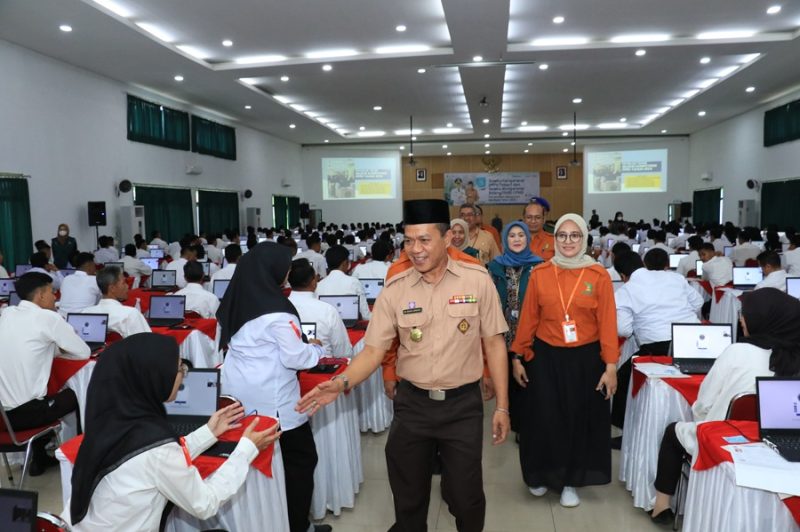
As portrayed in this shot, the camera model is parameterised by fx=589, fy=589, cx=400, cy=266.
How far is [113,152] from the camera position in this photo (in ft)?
39.1

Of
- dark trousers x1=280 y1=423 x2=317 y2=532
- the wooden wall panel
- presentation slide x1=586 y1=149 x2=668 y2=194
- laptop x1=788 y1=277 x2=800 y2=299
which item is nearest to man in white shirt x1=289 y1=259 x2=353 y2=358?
dark trousers x1=280 y1=423 x2=317 y2=532

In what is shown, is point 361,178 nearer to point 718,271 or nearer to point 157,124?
point 157,124

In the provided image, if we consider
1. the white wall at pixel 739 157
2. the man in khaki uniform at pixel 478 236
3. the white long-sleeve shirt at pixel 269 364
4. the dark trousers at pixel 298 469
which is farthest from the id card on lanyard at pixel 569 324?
the white wall at pixel 739 157

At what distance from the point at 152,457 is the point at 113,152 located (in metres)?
11.6

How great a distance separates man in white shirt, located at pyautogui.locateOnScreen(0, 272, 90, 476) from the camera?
3.60 m

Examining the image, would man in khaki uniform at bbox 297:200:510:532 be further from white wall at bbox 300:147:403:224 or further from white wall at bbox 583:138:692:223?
white wall at bbox 583:138:692:223

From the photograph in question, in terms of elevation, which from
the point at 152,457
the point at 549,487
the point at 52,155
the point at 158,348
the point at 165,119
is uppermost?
the point at 165,119

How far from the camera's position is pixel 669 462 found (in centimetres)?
306

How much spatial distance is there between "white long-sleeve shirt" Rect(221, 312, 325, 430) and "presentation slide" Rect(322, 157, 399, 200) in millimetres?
22318

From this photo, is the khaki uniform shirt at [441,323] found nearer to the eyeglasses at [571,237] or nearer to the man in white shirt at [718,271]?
the eyeglasses at [571,237]

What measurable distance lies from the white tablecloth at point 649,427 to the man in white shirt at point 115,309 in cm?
373

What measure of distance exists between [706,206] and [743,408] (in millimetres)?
20205

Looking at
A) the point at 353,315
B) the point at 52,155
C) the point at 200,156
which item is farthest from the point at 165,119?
the point at 353,315

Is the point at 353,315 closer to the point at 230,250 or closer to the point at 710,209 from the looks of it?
the point at 230,250
